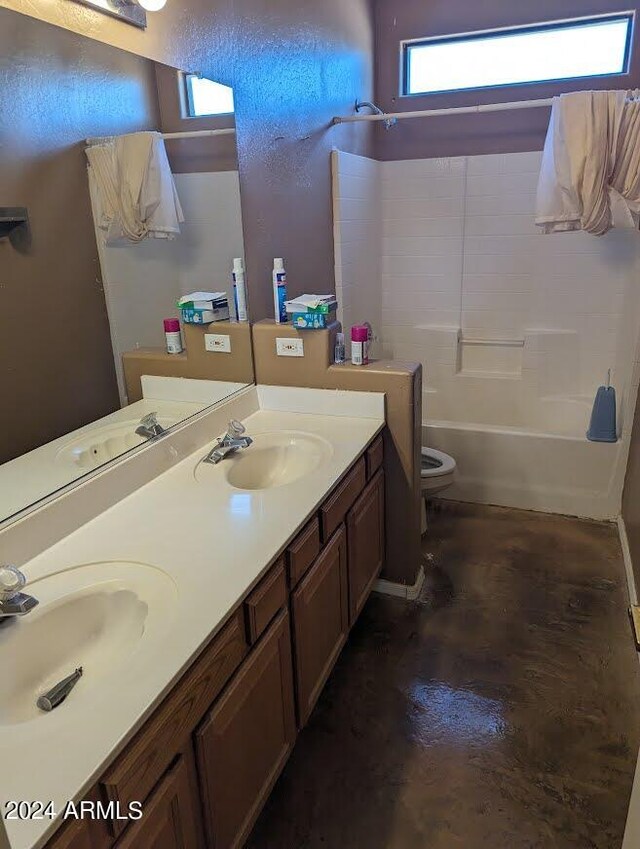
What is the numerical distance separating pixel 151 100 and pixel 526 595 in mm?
2350

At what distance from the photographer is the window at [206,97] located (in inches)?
79.4

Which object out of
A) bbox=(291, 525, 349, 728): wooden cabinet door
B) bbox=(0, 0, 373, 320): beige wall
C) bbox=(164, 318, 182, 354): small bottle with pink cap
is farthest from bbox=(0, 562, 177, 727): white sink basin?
bbox=(0, 0, 373, 320): beige wall

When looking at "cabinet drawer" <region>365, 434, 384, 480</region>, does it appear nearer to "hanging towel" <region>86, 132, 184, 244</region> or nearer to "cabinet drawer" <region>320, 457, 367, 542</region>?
"cabinet drawer" <region>320, 457, 367, 542</region>

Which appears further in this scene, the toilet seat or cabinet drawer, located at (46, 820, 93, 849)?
the toilet seat

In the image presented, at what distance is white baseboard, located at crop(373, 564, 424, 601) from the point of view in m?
2.62

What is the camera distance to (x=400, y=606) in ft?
8.49

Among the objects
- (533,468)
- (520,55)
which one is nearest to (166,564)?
(533,468)

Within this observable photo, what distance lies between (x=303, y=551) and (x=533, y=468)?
6.63 feet

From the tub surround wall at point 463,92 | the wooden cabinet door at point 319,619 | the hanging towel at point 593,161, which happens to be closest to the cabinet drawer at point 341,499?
the wooden cabinet door at point 319,619

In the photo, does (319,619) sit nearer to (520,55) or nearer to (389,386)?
(389,386)

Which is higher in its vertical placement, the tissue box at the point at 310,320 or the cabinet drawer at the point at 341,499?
the tissue box at the point at 310,320

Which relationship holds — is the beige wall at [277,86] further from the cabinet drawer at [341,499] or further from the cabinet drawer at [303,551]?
the cabinet drawer at [303,551]

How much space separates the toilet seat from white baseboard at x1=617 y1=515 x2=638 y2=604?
2.83 feet

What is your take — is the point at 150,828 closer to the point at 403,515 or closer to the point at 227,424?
the point at 227,424
